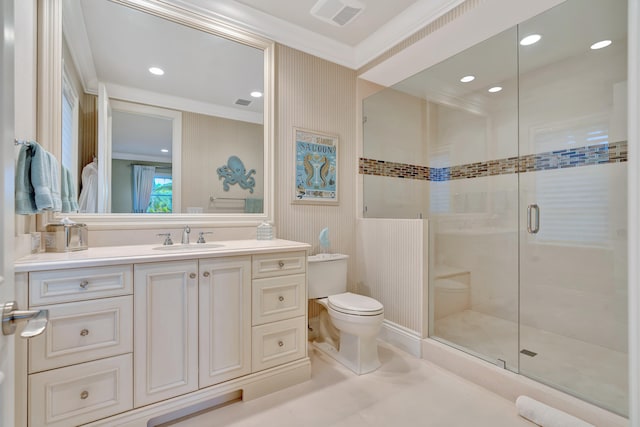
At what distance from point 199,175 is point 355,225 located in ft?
4.82

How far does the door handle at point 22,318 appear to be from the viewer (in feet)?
1.77

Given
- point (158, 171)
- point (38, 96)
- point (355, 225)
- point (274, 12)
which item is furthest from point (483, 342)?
point (38, 96)

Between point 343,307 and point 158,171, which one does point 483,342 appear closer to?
point 343,307

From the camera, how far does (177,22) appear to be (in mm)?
2027

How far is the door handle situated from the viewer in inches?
21.2

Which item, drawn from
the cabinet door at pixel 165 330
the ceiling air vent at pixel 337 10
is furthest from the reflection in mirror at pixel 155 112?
the cabinet door at pixel 165 330

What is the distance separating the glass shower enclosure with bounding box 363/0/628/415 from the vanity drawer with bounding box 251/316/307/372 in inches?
41.8

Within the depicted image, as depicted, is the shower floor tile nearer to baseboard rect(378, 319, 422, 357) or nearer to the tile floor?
baseboard rect(378, 319, 422, 357)

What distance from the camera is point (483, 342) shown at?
2213mm

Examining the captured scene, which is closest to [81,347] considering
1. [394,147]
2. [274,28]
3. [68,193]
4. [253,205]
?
[68,193]

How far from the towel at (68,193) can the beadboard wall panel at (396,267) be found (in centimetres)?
213

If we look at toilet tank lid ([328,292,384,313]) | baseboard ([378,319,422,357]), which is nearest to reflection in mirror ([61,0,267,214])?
toilet tank lid ([328,292,384,313])

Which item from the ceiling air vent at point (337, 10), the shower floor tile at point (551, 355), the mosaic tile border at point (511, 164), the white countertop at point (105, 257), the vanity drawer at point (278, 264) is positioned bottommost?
the shower floor tile at point (551, 355)

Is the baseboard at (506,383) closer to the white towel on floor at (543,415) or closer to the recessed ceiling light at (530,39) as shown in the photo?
the white towel on floor at (543,415)
